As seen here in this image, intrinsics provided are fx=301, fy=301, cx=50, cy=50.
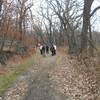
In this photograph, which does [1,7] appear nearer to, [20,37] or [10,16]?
[10,16]

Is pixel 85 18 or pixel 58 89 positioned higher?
pixel 85 18

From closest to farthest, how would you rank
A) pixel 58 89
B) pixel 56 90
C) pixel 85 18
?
pixel 56 90 → pixel 58 89 → pixel 85 18

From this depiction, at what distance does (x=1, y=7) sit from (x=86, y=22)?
8641 mm

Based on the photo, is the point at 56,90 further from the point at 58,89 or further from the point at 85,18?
the point at 85,18

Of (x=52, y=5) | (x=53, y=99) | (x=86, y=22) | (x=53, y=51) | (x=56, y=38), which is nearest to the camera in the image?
(x=53, y=99)

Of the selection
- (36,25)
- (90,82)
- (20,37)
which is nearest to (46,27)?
(36,25)

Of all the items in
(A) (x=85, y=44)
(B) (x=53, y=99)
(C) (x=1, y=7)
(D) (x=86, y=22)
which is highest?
(C) (x=1, y=7)

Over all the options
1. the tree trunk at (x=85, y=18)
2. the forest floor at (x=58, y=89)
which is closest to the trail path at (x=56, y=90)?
the forest floor at (x=58, y=89)

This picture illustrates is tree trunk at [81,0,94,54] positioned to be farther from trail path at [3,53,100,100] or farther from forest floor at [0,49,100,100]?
trail path at [3,53,100,100]

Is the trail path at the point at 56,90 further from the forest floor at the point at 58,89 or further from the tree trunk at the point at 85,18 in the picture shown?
the tree trunk at the point at 85,18

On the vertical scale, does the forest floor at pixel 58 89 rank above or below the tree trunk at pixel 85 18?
below

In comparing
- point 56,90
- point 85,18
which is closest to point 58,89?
point 56,90

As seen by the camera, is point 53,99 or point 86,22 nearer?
point 53,99

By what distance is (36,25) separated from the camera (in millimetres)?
82500
